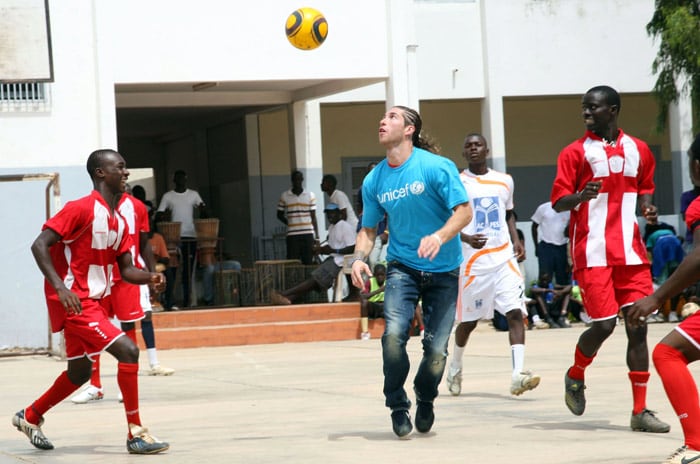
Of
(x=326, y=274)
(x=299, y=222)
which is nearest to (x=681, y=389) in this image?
(x=326, y=274)

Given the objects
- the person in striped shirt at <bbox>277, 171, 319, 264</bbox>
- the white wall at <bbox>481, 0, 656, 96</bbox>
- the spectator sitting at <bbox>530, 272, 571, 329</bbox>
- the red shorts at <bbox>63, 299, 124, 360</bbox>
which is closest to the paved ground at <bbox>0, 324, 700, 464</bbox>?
the red shorts at <bbox>63, 299, 124, 360</bbox>

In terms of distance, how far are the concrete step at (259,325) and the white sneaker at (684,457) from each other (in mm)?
12489

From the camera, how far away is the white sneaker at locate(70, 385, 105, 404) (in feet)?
37.1

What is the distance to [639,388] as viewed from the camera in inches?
320

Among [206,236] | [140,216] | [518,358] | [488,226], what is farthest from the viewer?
[206,236]

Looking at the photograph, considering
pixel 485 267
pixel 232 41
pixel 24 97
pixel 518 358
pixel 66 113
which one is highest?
pixel 232 41

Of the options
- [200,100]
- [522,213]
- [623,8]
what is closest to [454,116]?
[522,213]

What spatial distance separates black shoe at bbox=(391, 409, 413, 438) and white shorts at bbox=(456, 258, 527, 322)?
264cm

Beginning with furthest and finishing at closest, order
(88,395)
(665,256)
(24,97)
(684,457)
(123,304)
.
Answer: (665,256)
(24,97)
(88,395)
(123,304)
(684,457)

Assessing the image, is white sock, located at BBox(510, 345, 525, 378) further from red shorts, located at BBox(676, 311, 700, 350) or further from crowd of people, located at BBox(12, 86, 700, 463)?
red shorts, located at BBox(676, 311, 700, 350)

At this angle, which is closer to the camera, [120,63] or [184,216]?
[120,63]

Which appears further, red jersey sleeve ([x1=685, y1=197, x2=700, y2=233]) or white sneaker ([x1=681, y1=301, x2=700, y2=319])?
white sneaker ([x1=681, y1=301, x2=700, y2=319])

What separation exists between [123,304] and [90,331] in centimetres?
333

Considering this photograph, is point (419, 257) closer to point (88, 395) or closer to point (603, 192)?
point (603, 192)
